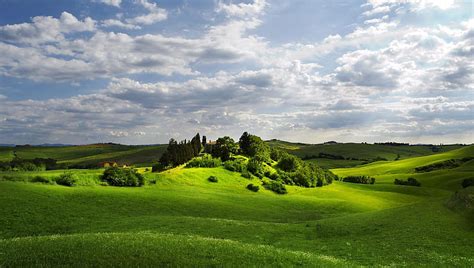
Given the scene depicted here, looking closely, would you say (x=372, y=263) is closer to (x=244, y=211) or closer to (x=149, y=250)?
(x=149, y=250)

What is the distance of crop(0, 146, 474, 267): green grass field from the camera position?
18984 mm

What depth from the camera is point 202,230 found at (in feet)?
120

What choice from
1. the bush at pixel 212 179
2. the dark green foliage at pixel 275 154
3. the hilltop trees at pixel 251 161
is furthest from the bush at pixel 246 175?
the dark green foliage at pixel 275 154

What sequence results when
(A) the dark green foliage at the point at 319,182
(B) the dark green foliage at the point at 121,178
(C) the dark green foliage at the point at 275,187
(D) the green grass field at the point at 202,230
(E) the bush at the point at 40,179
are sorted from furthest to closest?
(A) the dark green foliage at the point at 319,182
(C) the dark green foliage at the point at 275,187
(B) the dark green foliage at the point at 121,178
(E) the bush at the point at 40,179
(D) the green grass field at the point at 202,230

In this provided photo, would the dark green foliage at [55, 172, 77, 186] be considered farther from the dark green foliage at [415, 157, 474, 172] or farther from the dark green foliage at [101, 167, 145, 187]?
the dark green foliage at [415, 157, 474, 172]

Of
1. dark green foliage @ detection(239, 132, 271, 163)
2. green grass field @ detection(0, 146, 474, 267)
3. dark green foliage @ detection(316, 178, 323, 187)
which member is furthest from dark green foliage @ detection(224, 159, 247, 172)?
dark green foliage @ detection(316, 178, 323, 187)

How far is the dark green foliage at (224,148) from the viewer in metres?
118

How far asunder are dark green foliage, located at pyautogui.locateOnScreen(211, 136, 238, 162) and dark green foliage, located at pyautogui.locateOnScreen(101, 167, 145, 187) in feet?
166

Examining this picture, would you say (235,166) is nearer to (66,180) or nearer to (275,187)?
(275,187)

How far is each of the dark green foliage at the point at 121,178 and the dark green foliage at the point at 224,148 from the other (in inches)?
1987

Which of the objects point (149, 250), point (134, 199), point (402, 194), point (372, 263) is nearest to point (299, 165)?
point (402, 194)

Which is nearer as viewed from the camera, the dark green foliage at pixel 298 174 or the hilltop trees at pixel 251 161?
the hilltop trees at pixel 251 161

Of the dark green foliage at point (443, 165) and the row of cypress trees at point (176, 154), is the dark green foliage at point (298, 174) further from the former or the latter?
the dark green foliage at point (443, 165)

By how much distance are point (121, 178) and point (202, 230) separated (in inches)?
1312
